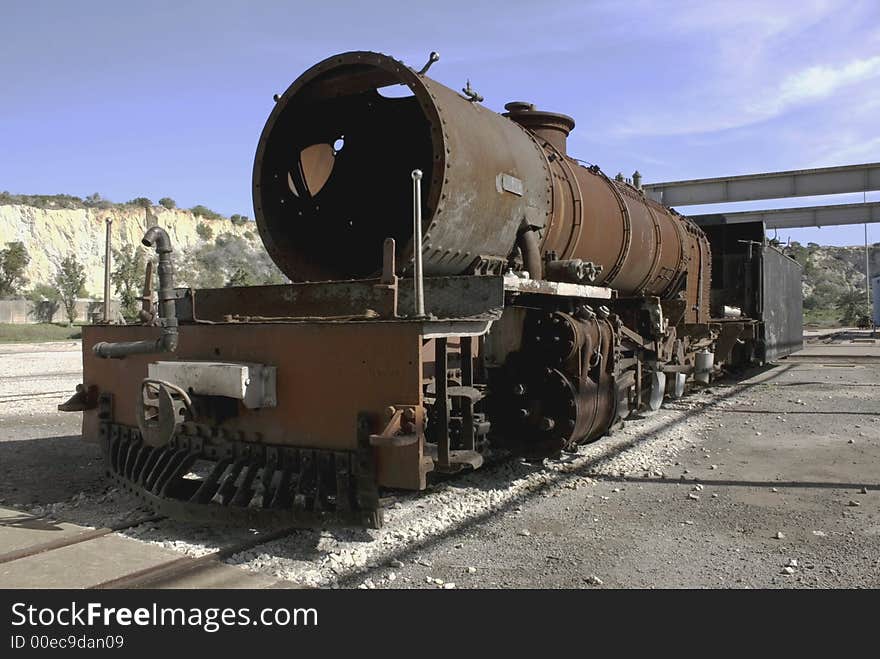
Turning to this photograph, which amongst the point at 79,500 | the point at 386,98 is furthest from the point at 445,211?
the point at 79,500

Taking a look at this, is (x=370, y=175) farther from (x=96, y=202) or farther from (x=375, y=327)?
(x=96, y=202)

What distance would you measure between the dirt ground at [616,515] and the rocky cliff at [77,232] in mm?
57361

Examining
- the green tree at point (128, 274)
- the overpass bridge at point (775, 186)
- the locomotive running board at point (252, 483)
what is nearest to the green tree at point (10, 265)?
the green tree at point (128, 274)

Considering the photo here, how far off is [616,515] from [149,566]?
119 inches

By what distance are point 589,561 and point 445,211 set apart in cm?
225

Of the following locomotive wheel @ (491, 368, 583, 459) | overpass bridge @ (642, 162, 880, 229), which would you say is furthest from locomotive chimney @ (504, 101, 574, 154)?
overpass bridge @ (642, 162, 880, 229)

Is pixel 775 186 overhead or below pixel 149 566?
overhead

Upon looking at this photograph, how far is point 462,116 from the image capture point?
192 inches

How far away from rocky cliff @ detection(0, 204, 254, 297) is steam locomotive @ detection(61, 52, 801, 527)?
5771 centimetres

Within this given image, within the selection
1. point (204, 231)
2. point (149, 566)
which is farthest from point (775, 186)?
point (204, 231)

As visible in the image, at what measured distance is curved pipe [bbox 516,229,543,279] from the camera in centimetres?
552

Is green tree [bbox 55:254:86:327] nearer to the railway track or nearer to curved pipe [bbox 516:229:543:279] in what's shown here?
the railway track

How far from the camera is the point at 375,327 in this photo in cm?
403

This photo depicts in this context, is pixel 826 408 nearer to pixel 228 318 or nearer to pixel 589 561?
pixel 589 561
